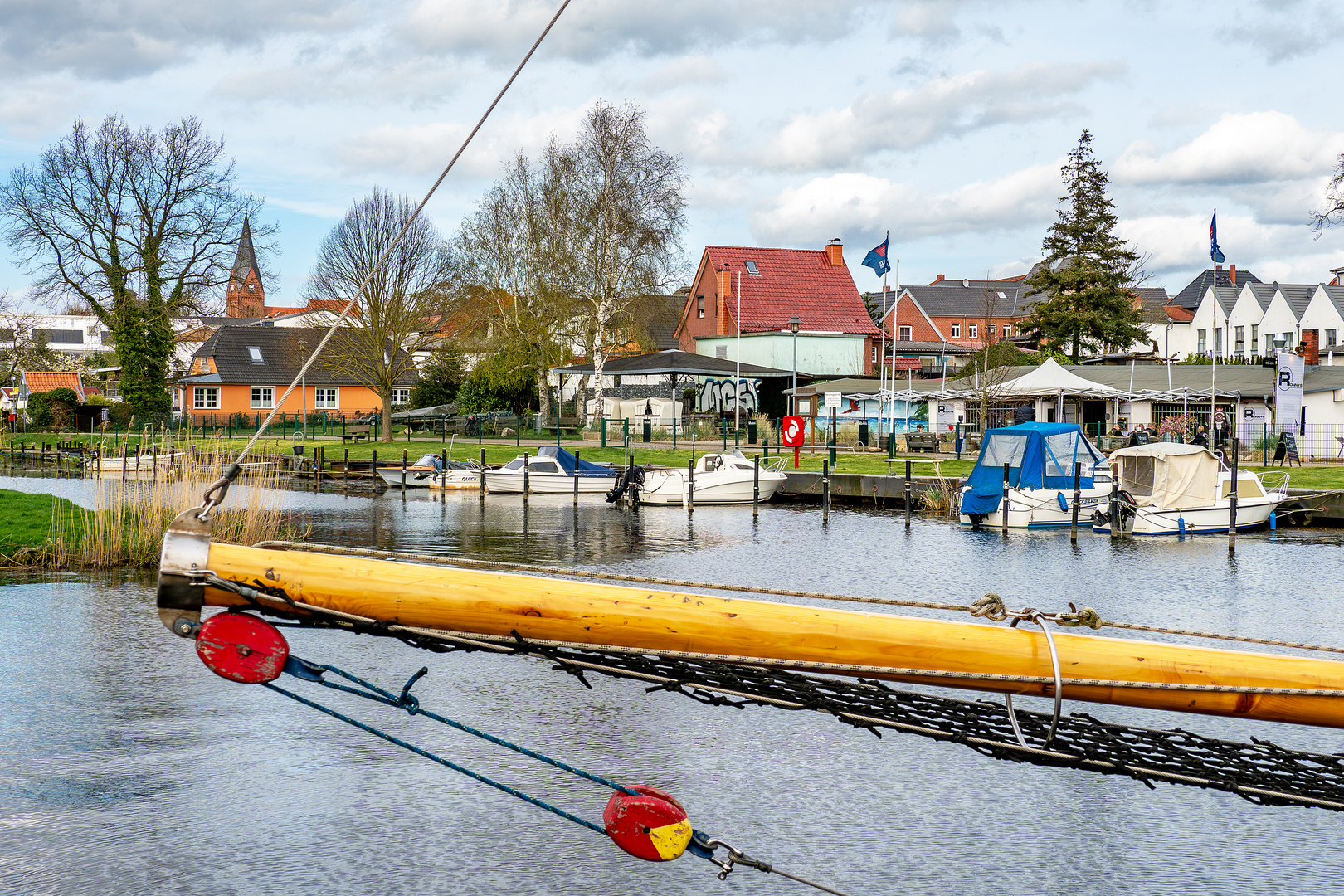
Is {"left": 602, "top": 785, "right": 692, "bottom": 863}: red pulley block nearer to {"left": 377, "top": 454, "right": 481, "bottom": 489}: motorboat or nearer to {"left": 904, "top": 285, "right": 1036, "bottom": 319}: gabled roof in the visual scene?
{"left": 377, "top": 454, "right": 481, "bottom": 489}: motorboat

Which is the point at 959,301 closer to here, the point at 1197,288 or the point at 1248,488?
the point at 1197,288

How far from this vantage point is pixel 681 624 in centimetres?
388

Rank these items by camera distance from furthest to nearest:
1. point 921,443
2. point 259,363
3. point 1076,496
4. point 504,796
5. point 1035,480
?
point 259,363
point 921,443
point 1035,480
point 1076,496
point 504,796

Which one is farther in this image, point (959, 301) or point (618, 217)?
point (959, 301)

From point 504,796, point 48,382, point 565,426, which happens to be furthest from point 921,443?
point 48,382

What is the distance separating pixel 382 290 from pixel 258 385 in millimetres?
24173

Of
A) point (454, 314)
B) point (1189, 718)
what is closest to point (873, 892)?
point (1189, 718)

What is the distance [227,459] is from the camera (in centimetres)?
2244

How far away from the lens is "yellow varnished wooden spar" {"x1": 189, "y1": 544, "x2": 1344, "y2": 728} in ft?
12.7

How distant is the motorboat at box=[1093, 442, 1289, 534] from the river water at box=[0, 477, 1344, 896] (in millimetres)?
10989

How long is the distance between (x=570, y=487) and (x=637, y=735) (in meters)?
23.3

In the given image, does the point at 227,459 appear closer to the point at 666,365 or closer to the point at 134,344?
the point at 666,365

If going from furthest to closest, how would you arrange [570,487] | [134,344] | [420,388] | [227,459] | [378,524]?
[420,388] < [134,344] < [570,487] < [378,524] < [227,459]

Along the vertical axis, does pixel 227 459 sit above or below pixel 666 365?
below
